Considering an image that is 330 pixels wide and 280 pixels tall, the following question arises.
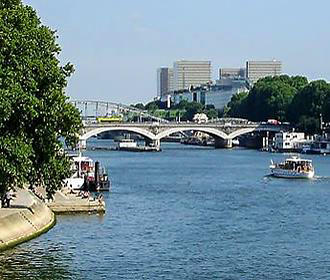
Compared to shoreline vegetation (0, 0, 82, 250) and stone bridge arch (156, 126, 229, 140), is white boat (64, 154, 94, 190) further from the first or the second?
stone bridge arch (156, 126, 229, 140)

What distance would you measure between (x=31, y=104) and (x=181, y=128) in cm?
9594

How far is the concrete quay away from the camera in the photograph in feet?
133


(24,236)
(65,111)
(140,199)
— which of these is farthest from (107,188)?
(65,111)

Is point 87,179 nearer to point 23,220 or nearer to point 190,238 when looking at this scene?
point 23,220

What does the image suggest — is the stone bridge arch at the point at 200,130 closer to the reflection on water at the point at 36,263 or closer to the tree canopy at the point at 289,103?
the tree canopy at the point at 289,103

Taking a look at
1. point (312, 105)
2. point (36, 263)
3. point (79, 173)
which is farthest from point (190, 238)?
point (312, 105)

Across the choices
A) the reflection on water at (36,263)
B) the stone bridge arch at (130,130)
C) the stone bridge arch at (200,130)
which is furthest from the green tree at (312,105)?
the reflection on water at (36,263)

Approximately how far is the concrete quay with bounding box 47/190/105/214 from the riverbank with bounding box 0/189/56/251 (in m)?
1.41

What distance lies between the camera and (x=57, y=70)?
1121 inches

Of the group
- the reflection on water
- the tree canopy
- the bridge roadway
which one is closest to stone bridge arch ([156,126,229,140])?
the bridge roadway

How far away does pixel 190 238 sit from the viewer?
112 ft

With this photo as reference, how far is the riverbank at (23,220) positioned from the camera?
1238 inches

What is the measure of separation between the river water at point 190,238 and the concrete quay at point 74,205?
59 centimetres

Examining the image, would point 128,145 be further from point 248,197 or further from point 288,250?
point 288,250
